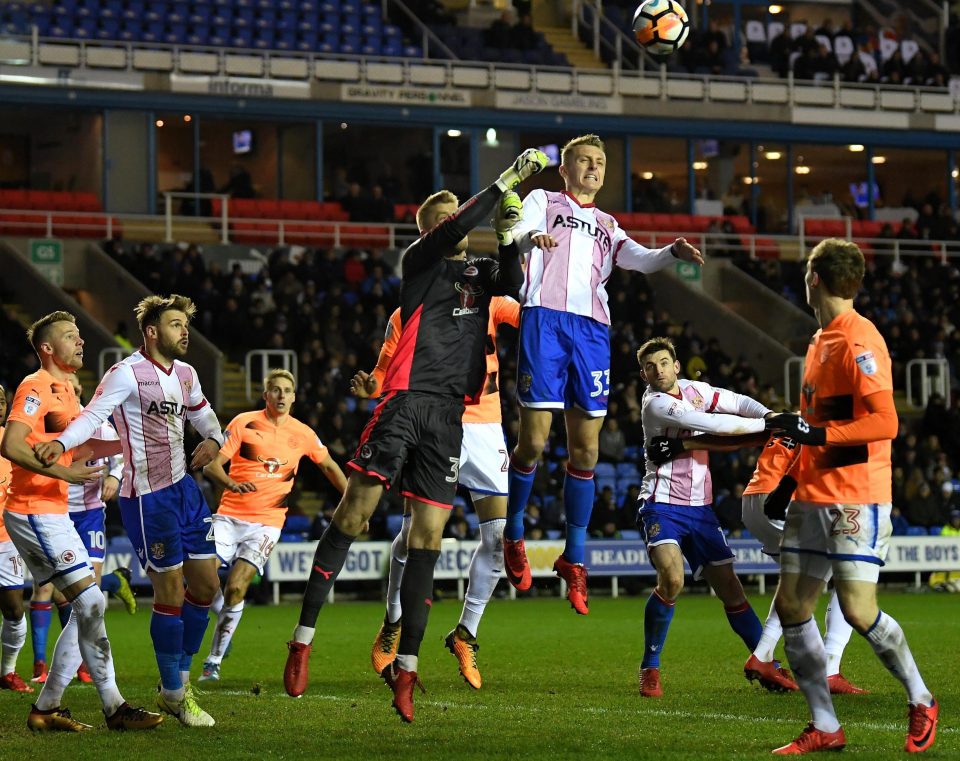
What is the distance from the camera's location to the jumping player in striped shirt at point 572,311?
31.0ft

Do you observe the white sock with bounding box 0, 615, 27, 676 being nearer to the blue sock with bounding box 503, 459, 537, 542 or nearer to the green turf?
the green turf

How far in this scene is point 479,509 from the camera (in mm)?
10977

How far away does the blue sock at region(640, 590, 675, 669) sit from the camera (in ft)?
33.8

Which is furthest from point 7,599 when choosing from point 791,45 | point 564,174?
point 791,45

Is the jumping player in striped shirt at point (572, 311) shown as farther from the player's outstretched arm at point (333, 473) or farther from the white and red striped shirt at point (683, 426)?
the player's outstretched arm at point (333, 473)

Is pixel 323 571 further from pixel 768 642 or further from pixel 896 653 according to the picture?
pixel 768 642

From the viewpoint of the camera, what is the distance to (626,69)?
38156 mm

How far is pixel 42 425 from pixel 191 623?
62.4 inches

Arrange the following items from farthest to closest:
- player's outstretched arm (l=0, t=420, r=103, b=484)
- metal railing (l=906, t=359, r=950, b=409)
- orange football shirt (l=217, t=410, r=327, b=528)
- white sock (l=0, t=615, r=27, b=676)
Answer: metal railing (l=906, t=359, r=950, b=409) < orange football shirt (l=217, t=410, r=327, b=528) < white sock (l=0, t=615, r=27, b=676) < player's outstretched arm (l=0, t=420, r=103, b=484)

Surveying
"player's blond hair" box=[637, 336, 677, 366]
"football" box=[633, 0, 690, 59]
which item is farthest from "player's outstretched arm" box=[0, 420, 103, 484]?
"football" box=[633, 0, 690, 59]

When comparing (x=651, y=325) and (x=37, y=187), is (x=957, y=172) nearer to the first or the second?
(x=651, y=325)

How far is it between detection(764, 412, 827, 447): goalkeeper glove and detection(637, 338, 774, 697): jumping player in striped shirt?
249cm

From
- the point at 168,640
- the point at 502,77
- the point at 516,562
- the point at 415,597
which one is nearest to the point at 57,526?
the point at 168,640

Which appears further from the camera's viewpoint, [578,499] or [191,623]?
[578,499]
